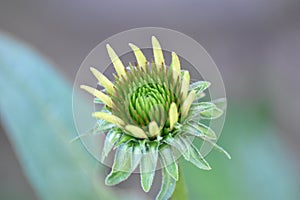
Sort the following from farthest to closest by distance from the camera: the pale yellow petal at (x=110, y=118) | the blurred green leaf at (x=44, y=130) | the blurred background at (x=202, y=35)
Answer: the blurred background at (x=202, y=35) < the blurred green leaf at (x=44, y=130) < the pale yellow petal at (x=110, y=118)

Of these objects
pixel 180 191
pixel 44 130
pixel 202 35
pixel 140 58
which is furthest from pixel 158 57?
pixel 202 35

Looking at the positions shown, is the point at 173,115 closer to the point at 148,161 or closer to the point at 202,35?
the point at 148,161

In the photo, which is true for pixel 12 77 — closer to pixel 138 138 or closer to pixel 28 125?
pixel 28 125

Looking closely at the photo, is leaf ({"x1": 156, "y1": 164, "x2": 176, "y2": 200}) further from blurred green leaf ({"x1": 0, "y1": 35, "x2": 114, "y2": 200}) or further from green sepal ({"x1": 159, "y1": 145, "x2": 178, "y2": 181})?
blurred green leaf ({"x1": 0, "y1": 35, "x2": 114, "y2": 200})

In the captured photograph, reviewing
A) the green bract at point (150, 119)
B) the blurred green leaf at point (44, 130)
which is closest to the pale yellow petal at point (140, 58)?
the green bract at point (150, 119)

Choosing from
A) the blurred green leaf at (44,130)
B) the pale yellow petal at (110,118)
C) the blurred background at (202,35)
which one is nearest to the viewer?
the pale yellow petal at (110,118)

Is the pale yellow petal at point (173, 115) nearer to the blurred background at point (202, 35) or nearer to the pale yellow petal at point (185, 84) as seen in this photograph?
the pale yellow petal at point (185, 84)
